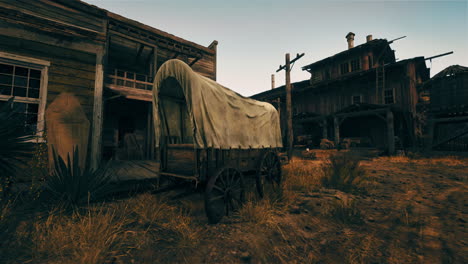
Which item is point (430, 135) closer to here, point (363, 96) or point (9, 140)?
point (363, 96)

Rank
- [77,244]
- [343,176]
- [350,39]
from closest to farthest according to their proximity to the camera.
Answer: [77,244] → [343,176] → [350,39]

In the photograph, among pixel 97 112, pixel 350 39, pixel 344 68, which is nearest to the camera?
pixel 97 112

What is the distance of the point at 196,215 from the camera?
3.76m

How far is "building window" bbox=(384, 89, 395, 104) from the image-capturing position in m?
15.2

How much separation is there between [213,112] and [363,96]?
697 inches

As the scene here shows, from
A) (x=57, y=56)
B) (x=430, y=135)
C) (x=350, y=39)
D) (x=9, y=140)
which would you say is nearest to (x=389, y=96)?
(x=430, y=135)

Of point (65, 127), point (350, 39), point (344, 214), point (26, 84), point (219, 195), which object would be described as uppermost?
point (350, 39)

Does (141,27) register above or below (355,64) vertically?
below

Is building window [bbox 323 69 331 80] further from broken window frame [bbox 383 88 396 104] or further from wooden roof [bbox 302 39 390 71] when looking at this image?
broken window frame [bbox 383 88 396 104]

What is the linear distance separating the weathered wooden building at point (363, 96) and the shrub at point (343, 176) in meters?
7.97

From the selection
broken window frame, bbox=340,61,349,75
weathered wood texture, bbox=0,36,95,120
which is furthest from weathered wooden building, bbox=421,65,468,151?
weathered wood texture, bbox=0,36,95,120

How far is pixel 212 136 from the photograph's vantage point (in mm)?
3768

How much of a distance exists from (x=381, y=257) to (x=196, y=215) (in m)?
2.97

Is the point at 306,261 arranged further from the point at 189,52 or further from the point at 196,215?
the point at 189,52
